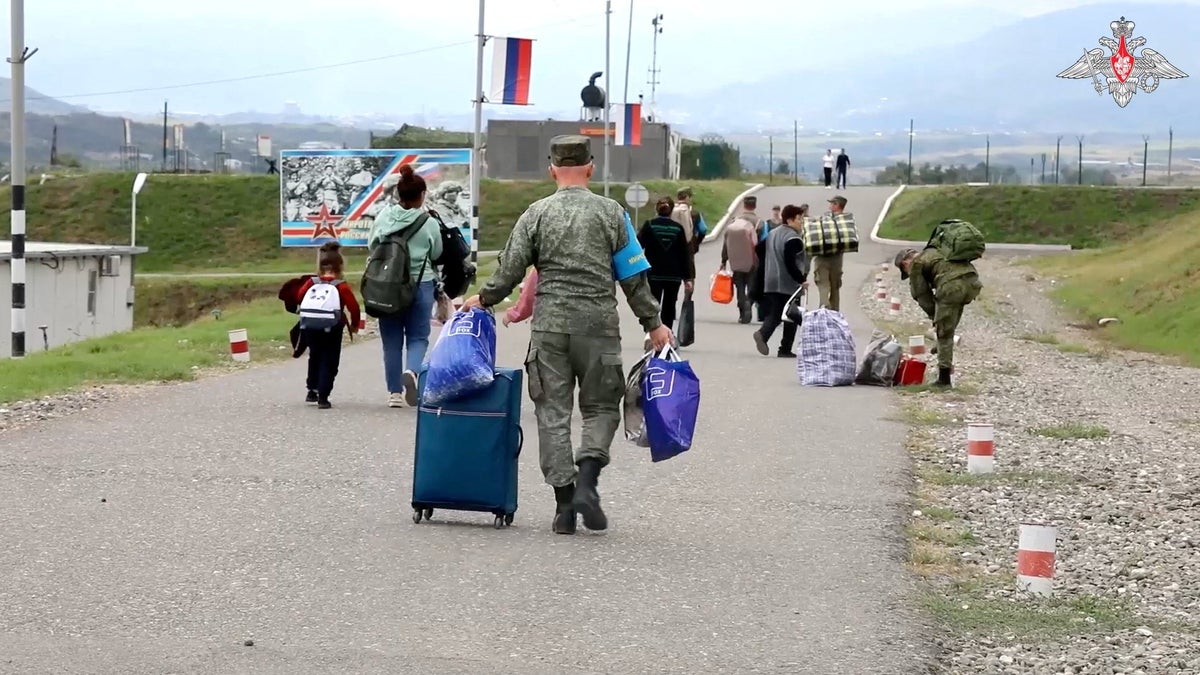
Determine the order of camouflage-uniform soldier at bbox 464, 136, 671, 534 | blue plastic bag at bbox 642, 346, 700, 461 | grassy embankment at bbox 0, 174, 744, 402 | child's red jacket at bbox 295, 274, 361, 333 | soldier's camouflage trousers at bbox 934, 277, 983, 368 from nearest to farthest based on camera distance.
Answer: camouflage-uniform soldier at bbox 464, 136, 671, 534, blue plastic bag at bbox 642, 346, 700, 461, child's red jacket at bbox 295, 274, 361, 333, soldier's camouflage trousers at bbox 934, 277, 983, 368, grassy embankment at bbox 0, 174, 744, 402

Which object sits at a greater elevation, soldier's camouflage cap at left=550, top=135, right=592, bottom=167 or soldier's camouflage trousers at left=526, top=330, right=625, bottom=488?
soldier's camouflage cap at left=550, top=135, right=592, bottom=167

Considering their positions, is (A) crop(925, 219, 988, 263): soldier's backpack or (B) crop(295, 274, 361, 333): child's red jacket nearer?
(B) crop(295, 274, 361, 333): child's red jacket

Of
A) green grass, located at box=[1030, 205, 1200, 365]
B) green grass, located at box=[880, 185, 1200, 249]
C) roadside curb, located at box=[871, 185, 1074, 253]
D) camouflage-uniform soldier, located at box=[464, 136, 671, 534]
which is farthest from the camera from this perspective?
green grass, located at box=[880, 185, 1200, 249]

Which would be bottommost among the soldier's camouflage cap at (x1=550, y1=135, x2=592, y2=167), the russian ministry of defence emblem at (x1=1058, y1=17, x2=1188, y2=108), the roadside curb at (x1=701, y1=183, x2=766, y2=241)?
the soldier's camouflage cap at (x1=550, y1=135, x2=592, y2=167)

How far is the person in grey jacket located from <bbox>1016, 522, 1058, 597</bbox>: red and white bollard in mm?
11413

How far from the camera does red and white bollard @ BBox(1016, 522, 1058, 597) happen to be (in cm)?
794

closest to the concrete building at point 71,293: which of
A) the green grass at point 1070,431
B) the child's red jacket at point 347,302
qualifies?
the child's red jacket at point 347,302

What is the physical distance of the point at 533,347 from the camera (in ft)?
28.0

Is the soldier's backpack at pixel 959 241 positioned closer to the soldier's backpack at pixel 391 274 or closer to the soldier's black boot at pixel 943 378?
the soldier's black boot at pixel 943 378

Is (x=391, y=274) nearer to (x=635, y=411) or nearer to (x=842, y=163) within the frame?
(x=635, y=411)

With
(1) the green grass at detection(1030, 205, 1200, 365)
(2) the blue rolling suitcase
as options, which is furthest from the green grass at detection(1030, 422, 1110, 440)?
(1) the green grass at detection(1030, 205, 1200, 365)

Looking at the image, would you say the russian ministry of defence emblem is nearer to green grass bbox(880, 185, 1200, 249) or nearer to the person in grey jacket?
green grass bbox(880, 185, 1200, 249)

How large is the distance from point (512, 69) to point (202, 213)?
35142mm

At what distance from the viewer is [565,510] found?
28.0 ft
